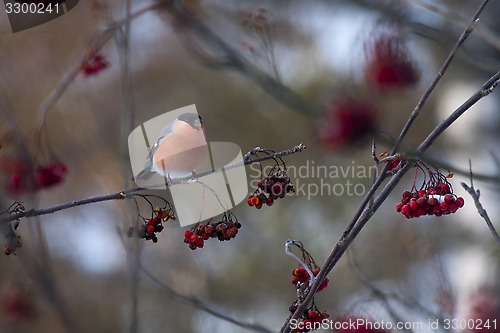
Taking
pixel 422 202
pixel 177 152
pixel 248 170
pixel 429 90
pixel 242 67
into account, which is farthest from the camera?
pixel 248 170

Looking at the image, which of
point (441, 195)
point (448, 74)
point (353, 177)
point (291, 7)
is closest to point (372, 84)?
point (441, 195)

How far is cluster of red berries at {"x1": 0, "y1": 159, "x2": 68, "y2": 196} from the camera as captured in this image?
1548mm

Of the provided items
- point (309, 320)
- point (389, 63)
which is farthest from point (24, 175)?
point (389, 63)

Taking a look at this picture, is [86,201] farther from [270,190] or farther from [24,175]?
[24,175]

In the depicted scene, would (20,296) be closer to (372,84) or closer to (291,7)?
(372,84)

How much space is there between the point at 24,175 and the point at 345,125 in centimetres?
83

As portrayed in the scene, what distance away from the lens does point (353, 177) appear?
411cm

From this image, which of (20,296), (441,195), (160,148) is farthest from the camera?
(20,296)

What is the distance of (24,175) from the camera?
1571 millimetres

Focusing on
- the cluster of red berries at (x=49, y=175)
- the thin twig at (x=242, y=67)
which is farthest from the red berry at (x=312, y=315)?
the cluster of red berries at (x=49, y=175)

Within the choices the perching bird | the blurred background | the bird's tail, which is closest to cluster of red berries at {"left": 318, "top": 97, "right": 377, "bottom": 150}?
the perching bird

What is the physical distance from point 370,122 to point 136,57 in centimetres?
315

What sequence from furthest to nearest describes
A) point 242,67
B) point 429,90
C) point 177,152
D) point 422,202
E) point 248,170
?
point 248,170 < point 177,152 < point 242,67 < point 422,202 < point 429,90

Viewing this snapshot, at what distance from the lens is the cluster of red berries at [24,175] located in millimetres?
1548
